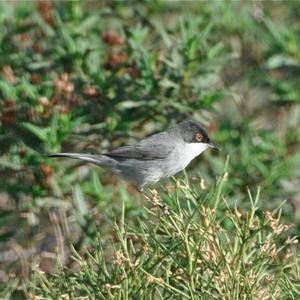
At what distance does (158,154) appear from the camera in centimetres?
661

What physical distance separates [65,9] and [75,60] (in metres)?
0.74

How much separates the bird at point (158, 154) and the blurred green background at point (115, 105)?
0.45 ft

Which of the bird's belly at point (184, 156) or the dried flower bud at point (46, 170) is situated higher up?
the dried flower bud at point (46, 170)

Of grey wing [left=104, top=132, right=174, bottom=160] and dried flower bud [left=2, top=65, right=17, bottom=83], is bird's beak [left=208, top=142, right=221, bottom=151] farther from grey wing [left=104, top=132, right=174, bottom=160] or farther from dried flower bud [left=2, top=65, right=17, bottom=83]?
dried flower bud [left=2, top=65, right=17, bottom=83]

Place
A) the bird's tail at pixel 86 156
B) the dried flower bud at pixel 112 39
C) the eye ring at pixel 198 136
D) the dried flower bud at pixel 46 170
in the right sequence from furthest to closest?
the dried flower bud at pixel 112 39
the eye ring at pixel 198 136
the dried flower bud at pixel 46 170
the bird's tail at pixel 86 156

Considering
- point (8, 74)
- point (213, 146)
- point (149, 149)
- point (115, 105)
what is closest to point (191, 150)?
point (213, 146)

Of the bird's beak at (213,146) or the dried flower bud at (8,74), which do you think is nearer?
the bird's beak at (213,146)

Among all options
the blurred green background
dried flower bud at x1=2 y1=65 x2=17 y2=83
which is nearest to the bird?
the blurred green background

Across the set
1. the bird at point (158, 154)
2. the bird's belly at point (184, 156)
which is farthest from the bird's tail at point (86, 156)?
the bird's belly at point (184, 156)

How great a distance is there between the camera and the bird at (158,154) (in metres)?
6.45

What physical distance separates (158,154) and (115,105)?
1.63ft

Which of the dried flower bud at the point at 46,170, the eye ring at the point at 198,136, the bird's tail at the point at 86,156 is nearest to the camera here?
the bird's tail at the point at 86,156

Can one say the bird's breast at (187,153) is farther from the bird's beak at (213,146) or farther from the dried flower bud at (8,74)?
the dried flower bud at (8,74)

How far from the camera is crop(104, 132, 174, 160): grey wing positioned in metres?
6.47
